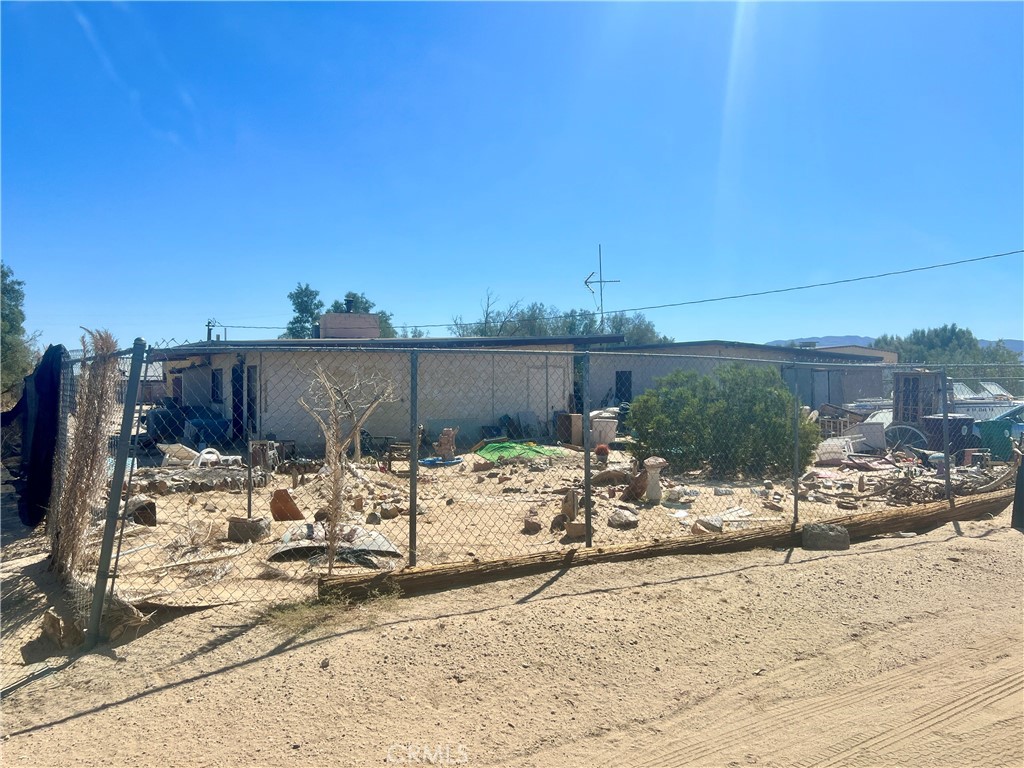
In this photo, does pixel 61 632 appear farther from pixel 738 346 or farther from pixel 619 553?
pixel 738 346

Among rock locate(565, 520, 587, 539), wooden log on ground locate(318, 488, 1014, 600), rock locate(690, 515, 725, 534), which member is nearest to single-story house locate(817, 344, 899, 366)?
wooden log on ground locate(318, 488, 1014, 600)

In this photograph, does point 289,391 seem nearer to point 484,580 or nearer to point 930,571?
point 484,580

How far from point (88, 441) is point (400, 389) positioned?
11.3m

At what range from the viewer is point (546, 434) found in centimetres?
1775

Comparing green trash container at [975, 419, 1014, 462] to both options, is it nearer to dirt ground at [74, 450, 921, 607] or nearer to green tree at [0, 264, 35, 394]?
dirt ground at [74, 450, 921, 607]

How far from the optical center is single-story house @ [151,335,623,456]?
605 inches

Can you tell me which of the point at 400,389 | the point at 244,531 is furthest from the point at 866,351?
the point at 244,531

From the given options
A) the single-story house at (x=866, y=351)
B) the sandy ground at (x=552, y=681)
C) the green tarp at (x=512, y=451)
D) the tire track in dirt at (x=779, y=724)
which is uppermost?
the single-story house at (x=866, y=351)

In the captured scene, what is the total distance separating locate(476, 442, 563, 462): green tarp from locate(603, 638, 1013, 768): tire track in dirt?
1084 cm

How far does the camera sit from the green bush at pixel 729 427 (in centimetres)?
1197

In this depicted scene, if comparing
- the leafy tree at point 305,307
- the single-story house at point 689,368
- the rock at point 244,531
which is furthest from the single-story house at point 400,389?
the leafy tree at point 305,307

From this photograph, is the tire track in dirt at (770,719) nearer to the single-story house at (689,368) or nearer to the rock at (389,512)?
the rock at (389,512)

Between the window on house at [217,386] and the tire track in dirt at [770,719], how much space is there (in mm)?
16915

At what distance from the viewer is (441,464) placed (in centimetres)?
1391
